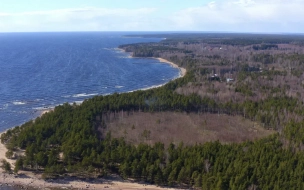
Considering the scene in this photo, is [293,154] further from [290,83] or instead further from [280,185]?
[290,83]

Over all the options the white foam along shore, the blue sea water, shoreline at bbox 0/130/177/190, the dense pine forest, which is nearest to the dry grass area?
the dense pine forest

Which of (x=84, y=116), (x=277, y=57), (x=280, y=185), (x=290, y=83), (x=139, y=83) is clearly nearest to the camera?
(x=280, y=185)

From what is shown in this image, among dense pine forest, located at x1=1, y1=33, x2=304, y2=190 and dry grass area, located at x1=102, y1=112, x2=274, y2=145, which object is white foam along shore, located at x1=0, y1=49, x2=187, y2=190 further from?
dry grass area, located at x1=102, y1=112, x2=274, y2=145

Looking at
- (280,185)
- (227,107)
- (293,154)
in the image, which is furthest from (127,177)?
(227,107)

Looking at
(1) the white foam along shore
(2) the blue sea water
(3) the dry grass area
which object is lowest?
(1) the white foam along shore

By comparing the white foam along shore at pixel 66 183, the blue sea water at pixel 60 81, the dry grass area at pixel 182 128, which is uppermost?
the blue sea water at pixel 60 81

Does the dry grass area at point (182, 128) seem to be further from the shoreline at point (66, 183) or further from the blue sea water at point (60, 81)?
the blue sea water at point (60, 81)

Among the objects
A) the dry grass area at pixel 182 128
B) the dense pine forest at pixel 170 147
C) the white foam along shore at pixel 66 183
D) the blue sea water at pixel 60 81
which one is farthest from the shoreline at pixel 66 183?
the blue sea water at pixel 60 81

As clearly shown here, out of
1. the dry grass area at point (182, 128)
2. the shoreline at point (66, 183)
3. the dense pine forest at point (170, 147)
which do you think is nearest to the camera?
the dense pine forest at point (170, 147)

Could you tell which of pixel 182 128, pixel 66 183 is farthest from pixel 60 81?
pixel 66 183
